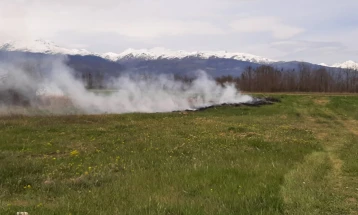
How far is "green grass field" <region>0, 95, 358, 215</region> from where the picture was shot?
8.28 m

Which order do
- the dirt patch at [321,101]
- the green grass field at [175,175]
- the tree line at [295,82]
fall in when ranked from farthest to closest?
the tree line at [295,82], the dirt patch at [321,101], the green grass field at [175,175]

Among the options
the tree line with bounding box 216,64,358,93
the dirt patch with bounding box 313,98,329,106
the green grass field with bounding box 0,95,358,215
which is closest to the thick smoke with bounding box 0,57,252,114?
the dirt patch with bounding box 313,98,329,106

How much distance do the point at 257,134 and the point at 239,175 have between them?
1157 cm

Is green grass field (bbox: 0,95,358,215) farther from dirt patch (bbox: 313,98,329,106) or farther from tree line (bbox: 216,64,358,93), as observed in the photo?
tree line (bbox: 216,64,358,93)

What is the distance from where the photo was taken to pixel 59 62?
55438 millimetres

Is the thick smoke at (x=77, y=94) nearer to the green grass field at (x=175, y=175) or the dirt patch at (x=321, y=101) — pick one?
the dirt patch at (x=321, y=101)

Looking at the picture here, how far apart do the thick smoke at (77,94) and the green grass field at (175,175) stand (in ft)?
71.0

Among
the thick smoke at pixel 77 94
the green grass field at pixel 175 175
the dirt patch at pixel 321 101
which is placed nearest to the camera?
the green grass field at pixel 175 175

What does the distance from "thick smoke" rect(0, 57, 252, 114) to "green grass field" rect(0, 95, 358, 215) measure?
852 inches

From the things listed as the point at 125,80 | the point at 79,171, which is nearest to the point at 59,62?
the point at 125,80

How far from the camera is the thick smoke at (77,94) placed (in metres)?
41.5

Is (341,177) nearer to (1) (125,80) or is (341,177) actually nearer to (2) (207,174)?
(2) (207,174)

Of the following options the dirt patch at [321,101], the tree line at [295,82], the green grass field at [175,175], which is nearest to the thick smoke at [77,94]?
the dirt patch at [321,101]

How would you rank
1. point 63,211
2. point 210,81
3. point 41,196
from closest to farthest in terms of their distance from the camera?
point 63,211, point 41,196, point 210,81
